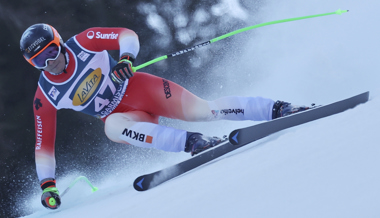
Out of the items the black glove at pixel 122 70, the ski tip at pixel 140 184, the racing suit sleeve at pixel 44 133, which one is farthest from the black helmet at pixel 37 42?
the ski tip at pixel 140 184

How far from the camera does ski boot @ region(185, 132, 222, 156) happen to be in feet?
6.56

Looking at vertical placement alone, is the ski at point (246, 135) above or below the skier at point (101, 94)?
below

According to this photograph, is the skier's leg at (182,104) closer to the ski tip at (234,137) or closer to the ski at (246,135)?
the ski at (246,135)

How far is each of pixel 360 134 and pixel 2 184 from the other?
4.21 meters

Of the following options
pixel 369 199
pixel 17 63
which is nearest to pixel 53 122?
pixel 17 63

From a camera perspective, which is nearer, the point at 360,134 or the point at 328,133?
the point at 360,134

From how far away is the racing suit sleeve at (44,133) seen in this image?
2430mm

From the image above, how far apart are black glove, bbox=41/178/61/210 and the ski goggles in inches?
31.0

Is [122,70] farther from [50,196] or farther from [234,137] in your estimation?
[50,196]

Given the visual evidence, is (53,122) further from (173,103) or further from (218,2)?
(218,2)

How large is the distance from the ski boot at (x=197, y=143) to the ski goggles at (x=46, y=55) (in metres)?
1.01

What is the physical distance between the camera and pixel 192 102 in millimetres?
2381

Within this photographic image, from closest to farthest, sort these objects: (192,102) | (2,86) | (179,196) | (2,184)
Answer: (179,196) < (192,102) < (2,86) < (2,184)

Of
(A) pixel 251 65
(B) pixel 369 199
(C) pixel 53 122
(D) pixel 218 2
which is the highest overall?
(D) pixel 218 2
